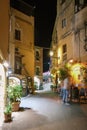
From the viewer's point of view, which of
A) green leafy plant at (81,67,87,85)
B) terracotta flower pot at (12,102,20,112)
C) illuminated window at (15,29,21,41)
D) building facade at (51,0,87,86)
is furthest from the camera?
illuminated window at (15,29,21,41)

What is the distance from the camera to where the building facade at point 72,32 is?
27078 mm

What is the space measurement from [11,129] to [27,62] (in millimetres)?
25860

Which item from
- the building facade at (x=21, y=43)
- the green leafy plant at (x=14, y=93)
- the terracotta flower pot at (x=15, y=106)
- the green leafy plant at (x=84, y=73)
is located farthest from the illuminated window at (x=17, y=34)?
the terracotta flower pot at (x=15, y=106)

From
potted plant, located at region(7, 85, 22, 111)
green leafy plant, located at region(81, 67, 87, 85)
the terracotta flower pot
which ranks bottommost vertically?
the terracotta flower pot

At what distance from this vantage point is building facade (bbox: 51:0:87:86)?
88.8ft

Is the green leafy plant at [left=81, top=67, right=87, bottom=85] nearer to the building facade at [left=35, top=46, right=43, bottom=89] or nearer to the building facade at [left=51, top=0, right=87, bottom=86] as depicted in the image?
the building facade at [left=51, top=0, right=87, bottom=86]

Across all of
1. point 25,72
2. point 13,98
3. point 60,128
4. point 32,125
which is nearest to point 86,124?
point 60,128

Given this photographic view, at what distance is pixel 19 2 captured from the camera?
34875 mm

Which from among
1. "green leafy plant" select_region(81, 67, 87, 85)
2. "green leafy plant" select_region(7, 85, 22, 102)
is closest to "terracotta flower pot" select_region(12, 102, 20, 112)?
"green leafy plant" select_region(7, 85, 22, 102)

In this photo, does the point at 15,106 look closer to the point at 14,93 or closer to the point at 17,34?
the point at 14,93

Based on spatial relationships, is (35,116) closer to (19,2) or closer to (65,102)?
(65,102)

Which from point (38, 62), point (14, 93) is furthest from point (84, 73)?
point (38, 62)

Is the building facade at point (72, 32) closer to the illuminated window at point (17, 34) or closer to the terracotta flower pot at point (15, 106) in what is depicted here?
the illuminated window at point (17, 34)

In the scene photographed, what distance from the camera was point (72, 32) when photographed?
98.3 ft
